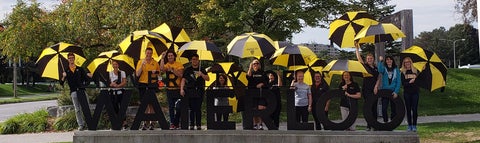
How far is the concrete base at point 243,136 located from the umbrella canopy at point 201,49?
5.05ft

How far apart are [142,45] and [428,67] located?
564cm

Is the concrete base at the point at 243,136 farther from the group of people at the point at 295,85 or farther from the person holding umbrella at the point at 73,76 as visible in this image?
the person holding umbrella at the point at 73,76

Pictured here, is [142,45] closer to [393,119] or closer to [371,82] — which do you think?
[371,82]

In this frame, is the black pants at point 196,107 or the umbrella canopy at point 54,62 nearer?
the black pants at point 196,107

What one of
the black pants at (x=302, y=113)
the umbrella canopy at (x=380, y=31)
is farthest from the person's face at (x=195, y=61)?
the umbrella canopy at (x=380, y=31)

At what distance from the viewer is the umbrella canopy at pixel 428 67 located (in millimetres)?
9969

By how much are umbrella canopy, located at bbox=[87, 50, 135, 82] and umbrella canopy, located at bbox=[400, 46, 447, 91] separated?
549 centimetres

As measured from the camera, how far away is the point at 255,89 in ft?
31.4

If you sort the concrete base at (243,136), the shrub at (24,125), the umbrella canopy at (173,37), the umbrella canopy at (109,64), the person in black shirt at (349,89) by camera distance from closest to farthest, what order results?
the concrete base at (243,136) < the person in black shirt at (349,89) < the umbrella canopy at (173,37) < the umbrella canopy at (109,64) < the shrub at (24,125)

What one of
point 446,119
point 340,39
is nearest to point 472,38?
point 446,119

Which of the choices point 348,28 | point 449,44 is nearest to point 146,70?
point 348,28

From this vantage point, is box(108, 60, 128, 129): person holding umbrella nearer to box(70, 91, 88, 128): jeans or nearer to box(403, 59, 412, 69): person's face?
box(70, 91, 88, 128): jeans

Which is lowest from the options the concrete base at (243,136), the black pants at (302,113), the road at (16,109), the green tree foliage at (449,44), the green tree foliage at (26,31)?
the road at (16,109)

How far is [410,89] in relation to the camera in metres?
9.76
